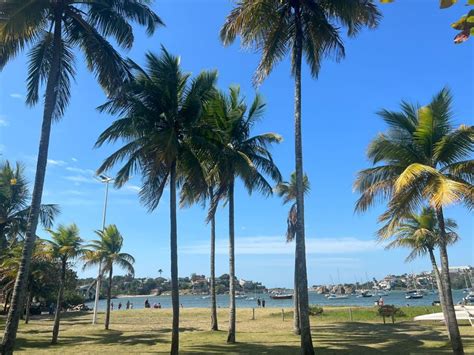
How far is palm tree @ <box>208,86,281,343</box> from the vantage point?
19.0 metres

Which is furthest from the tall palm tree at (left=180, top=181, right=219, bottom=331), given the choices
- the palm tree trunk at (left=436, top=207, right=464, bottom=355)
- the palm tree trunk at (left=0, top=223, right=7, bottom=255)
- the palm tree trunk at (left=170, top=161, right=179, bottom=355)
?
the palm tree trunk at (left=0, top=223, right=7, bottom=255)

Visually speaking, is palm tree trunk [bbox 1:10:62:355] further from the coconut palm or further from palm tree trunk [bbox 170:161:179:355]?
the coconut palm

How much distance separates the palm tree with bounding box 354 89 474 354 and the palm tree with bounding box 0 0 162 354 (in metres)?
9.51

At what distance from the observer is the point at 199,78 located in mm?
16750

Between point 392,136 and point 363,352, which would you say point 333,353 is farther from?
point 392,136

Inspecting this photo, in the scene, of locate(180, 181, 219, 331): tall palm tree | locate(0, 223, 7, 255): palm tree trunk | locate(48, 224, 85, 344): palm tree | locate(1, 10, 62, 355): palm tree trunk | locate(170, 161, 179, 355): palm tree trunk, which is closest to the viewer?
locate(1, 10, 62, 355): palm tree trunk

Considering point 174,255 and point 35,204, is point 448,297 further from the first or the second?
point 35,204

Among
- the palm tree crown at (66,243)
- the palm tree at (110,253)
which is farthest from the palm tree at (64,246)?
the palm tree at (110,253)

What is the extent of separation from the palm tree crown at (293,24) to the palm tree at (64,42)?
3.27m

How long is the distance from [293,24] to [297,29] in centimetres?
63

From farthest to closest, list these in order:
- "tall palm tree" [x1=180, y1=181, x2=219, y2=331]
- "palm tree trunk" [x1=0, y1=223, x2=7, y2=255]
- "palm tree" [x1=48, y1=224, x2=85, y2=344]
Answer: "palm tree trunk" [x1=0, y1=223, x2=7, y2=255]
"palm tree" [x1=48, y1=224, x2=85, y2=344]
"tall palm tree" [x1=180, y1=181, x2=219, y2=331]

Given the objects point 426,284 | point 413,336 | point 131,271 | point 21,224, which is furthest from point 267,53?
point 426,284

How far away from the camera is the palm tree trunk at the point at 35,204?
10656mm

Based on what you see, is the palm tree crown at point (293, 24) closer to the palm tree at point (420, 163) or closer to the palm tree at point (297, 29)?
the palm tree at point (297, 29)
